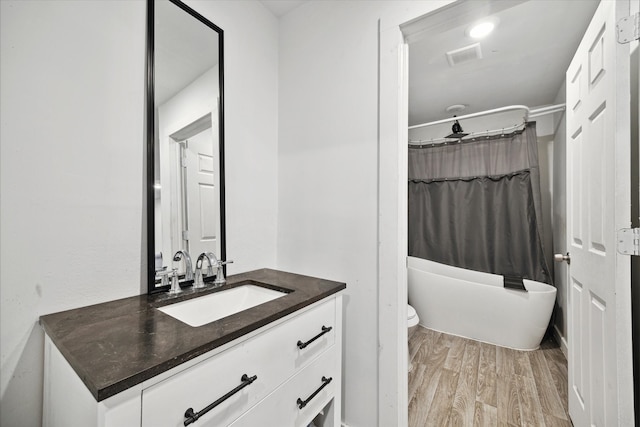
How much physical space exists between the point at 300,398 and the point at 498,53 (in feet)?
8.40

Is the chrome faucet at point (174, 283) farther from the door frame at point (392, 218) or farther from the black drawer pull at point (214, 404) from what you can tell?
the door frame at point (392, 218)

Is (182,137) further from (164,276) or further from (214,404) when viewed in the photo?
(214,404)

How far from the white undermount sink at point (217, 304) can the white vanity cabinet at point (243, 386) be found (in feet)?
0.87

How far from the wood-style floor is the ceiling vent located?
2368 millimetres

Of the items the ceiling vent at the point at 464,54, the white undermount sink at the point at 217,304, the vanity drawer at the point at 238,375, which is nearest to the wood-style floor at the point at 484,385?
the vanity drawer at the point at 238,375

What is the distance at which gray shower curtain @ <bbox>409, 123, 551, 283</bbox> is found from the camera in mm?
2672

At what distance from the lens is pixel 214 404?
71cm

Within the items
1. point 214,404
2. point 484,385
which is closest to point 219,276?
point 214,404

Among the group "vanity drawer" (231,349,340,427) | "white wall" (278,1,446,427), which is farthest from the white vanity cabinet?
"white wall" (278,1,446,427)

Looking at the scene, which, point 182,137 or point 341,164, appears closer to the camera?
point 182,137

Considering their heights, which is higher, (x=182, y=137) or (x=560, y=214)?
(x=182, y=137)

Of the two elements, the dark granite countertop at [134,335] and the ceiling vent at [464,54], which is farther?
the ceiling vent at [464,54]

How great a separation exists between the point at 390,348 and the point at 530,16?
2089mm

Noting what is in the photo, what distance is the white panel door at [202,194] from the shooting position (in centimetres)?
128
